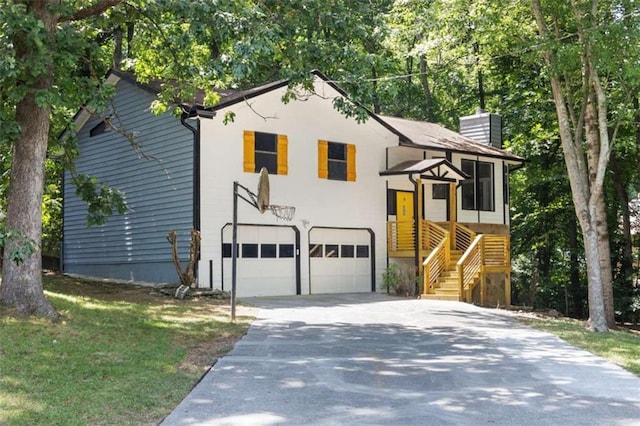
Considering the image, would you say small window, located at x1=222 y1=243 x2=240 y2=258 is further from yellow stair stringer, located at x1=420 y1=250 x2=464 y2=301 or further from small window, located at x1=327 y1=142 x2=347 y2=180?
yellow stair stringer, located at x1=420 y1=250 x2=464 y2=301

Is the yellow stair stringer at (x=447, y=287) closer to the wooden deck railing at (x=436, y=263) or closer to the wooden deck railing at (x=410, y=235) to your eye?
the wooden deck railing at (x=436, y=263)

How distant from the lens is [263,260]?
19.9 m

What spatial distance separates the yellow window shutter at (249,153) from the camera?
64.0ft

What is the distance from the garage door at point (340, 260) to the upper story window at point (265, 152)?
2.30 meters

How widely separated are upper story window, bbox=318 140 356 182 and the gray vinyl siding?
4.21m

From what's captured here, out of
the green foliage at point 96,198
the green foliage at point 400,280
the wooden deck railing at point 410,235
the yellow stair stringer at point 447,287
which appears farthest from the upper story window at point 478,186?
the green foliage at point 96,198

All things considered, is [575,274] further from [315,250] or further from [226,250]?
[226,250]

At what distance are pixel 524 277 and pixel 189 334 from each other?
24.9m

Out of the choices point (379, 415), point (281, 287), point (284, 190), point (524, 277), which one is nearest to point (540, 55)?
point (284, 190)

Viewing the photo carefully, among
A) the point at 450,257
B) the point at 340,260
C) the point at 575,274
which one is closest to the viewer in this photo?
the point at 450,257

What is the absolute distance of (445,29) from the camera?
16.5 meters

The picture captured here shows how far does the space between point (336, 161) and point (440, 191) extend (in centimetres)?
448

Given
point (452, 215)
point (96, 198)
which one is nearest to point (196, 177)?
point (96, 198)

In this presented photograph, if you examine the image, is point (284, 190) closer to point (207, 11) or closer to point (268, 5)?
point (268, 5)
